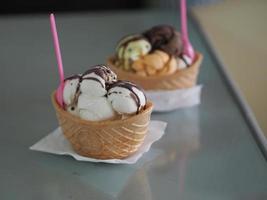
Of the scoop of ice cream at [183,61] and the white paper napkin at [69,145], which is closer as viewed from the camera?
the white paper napkin at [69,145]

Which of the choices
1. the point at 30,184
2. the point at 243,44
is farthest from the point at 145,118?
the point at 243,44

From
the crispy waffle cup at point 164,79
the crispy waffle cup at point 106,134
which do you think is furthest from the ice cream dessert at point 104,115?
the crispy waffle cup at point 164,79

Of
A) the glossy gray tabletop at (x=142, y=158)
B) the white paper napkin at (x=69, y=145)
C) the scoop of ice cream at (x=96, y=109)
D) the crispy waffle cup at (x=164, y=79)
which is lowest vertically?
the glossy gray tabletop at (x=142, y=158)

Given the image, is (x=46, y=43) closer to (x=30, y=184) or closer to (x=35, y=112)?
(x=35, y=112)

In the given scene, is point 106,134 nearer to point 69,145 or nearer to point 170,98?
point 69,145

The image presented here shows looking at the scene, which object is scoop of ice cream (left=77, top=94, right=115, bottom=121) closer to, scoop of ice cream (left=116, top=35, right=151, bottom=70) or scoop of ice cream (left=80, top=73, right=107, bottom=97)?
scoop of ice cream (left=80, top=73, right=107, bottom=97)

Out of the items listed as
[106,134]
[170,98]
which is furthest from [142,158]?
[170,98]

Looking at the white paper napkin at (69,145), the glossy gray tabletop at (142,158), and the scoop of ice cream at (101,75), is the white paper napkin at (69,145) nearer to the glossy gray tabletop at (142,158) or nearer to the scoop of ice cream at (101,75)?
the glossy gray tabletop at (142,158)
